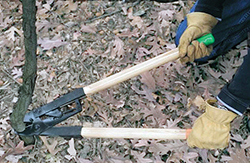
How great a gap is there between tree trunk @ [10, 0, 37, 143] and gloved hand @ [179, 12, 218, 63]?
1.48 meters

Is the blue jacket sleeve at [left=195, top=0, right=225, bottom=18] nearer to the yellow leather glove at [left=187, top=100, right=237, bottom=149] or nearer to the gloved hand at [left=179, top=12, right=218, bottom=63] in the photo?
the gloved hand at [left=179, top=12, right=218, bottom=63]

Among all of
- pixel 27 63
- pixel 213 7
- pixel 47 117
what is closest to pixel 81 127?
pixel 47 117

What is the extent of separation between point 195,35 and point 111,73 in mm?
1103

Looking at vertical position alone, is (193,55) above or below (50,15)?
below

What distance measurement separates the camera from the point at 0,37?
13.2 ft

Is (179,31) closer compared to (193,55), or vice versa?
(193,55)

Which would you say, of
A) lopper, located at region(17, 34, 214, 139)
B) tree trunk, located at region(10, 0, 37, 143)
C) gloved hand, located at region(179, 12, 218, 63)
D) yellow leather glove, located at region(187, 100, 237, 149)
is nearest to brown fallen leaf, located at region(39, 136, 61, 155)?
lopper, located at region(17, 34, 214, 139)

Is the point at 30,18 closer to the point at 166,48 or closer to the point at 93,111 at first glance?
the point at 93,111

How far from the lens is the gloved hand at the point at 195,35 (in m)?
3.13

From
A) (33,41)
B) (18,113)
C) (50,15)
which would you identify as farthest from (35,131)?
(50,15)

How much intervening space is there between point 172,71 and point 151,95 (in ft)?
1.48

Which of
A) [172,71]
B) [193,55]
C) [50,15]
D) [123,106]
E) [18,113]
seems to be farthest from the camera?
[50,15]

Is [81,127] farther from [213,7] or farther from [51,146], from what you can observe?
[213,7]

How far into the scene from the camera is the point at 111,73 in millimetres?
3734
